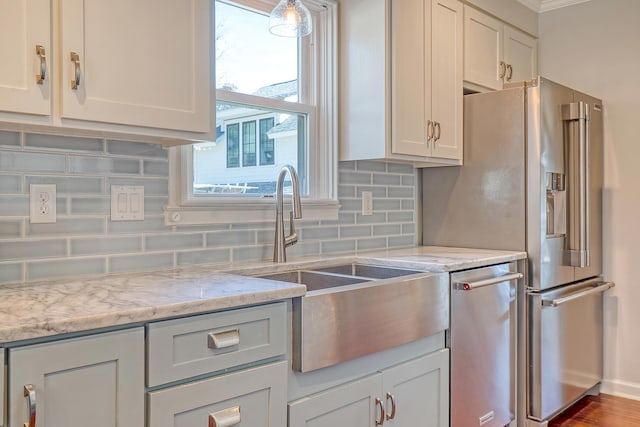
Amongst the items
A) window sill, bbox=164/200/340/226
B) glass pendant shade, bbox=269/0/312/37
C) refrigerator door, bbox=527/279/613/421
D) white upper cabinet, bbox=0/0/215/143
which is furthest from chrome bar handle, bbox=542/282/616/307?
white upper cabinet, bbox=0/0/215/143

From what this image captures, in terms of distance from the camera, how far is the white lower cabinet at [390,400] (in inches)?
63.0

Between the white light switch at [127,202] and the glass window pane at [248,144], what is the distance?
0.56m

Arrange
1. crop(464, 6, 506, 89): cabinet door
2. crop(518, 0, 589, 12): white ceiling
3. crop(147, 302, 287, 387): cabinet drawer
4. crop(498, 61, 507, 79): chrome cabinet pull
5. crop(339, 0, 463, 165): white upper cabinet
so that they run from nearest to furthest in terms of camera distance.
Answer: crop(147, 302, 287, 387): cabinet drawer → crop(339, 0, 463, 165): white upper cabinet → crop(464, 6, 506, 89): cabinet door → crop(498, 61, 507, 79): chrome cabinet pull → crop(518, 0, 589, 12): white ceiling

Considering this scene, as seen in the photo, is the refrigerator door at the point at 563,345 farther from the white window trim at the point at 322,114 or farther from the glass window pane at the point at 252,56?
the glass window pane at the point at 252,56

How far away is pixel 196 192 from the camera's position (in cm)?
212

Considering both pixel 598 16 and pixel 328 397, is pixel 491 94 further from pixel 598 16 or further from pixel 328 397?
pixel 328 397

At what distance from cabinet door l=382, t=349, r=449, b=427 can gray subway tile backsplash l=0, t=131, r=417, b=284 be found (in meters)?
0.75

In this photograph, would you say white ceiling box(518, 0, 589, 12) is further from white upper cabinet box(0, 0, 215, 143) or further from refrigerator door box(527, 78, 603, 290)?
white upper cabinet box(0, 0, 215, 143)

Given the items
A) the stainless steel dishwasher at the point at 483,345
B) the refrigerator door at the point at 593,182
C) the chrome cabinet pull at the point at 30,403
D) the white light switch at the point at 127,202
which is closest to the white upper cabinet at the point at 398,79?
the stainless steel dishwasher at the point at 483,345

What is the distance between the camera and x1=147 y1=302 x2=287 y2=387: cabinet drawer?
1228 millimetres

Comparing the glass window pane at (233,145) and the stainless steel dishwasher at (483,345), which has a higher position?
the glass window pane at (233,145)

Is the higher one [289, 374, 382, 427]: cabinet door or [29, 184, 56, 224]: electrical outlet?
[29, 184, 56, 224]: electrical outlet

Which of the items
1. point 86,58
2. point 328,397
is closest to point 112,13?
point 86,58

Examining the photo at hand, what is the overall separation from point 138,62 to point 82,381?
90 centimetres
